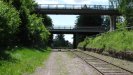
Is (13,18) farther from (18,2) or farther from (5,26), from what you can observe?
(18,2)

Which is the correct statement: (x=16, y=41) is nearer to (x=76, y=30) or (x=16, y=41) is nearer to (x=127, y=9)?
(x=127, y=9)

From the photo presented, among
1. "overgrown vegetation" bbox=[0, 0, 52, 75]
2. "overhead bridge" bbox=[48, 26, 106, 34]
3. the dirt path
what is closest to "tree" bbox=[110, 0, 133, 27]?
"overhead bridge" bbox=[48, 26, 106, 34]

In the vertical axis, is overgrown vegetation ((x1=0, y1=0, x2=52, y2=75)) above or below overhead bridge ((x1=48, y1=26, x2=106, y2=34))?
above

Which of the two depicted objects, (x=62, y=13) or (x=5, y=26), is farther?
(x=62, y=13)

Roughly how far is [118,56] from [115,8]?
62736mm

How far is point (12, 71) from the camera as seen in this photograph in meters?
21.6

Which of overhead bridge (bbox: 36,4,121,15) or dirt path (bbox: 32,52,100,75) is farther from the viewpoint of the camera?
overhead bridge (bbox: 36,4,121,15)

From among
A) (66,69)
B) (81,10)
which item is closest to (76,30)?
(81,10)

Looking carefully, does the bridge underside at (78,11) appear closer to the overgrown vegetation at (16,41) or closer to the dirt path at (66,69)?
the overgrown vegetation at (16,41)

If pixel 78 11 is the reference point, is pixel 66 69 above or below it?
below

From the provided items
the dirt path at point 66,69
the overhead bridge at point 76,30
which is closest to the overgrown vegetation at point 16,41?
the dirt path at point 66,69

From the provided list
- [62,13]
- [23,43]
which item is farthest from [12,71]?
[62,13]

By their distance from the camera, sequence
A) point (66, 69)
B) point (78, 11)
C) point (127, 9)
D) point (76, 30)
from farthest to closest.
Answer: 1. point (76, 30)
2. point (78, 11)
3. point (127, 9)
4. point (66, 69)

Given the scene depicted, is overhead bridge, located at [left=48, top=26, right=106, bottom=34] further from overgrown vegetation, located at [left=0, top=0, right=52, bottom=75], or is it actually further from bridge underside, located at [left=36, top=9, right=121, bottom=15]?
overgrown vegetation, located at [left=0, top=0, right=52, bottom=75]
